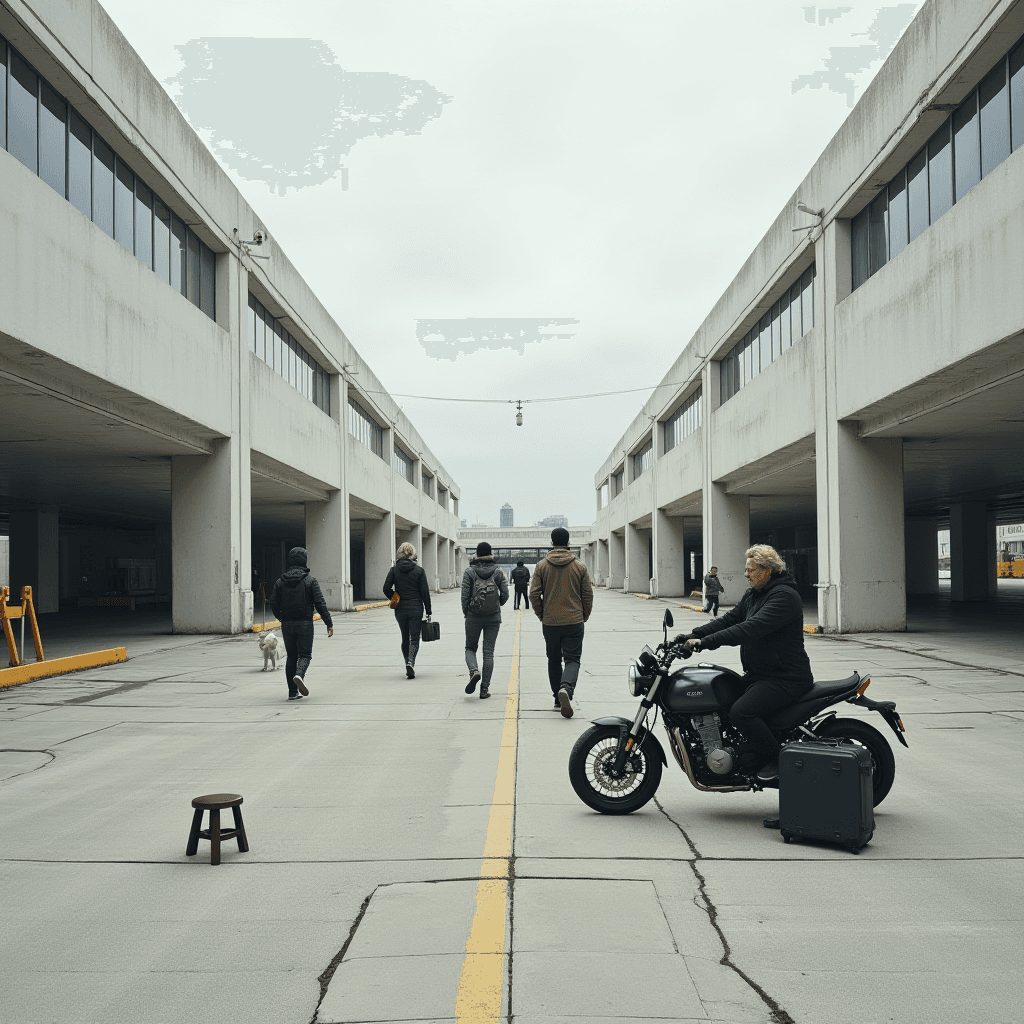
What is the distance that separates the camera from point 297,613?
1134 cm

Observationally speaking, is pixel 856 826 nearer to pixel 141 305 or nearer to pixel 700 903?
pixel 700 903

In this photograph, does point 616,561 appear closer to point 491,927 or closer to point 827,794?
point 827,794

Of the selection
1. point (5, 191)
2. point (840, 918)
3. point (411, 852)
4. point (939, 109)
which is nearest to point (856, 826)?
point (840, 918)

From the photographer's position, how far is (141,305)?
52.6 ft

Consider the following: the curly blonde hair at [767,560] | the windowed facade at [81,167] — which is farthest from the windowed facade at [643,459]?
the curly blonde hair at [767,560]

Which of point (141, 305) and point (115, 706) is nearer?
point (115, 706)

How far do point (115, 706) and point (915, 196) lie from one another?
1521cm

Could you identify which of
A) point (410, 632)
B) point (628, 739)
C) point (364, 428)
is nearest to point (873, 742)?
point (628, 739)

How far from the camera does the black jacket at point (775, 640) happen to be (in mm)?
5637

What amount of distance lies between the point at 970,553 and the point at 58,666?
34589mm

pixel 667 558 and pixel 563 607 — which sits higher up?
pixel 667 558

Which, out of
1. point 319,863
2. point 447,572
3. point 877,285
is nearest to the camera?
point 319,863

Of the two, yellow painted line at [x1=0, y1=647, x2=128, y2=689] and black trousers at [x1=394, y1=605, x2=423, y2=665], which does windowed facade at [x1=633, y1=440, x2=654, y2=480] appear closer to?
yellow painted line at [x1=0, y1=647, x2=128, y2=689]

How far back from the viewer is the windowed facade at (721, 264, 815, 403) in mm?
22605
